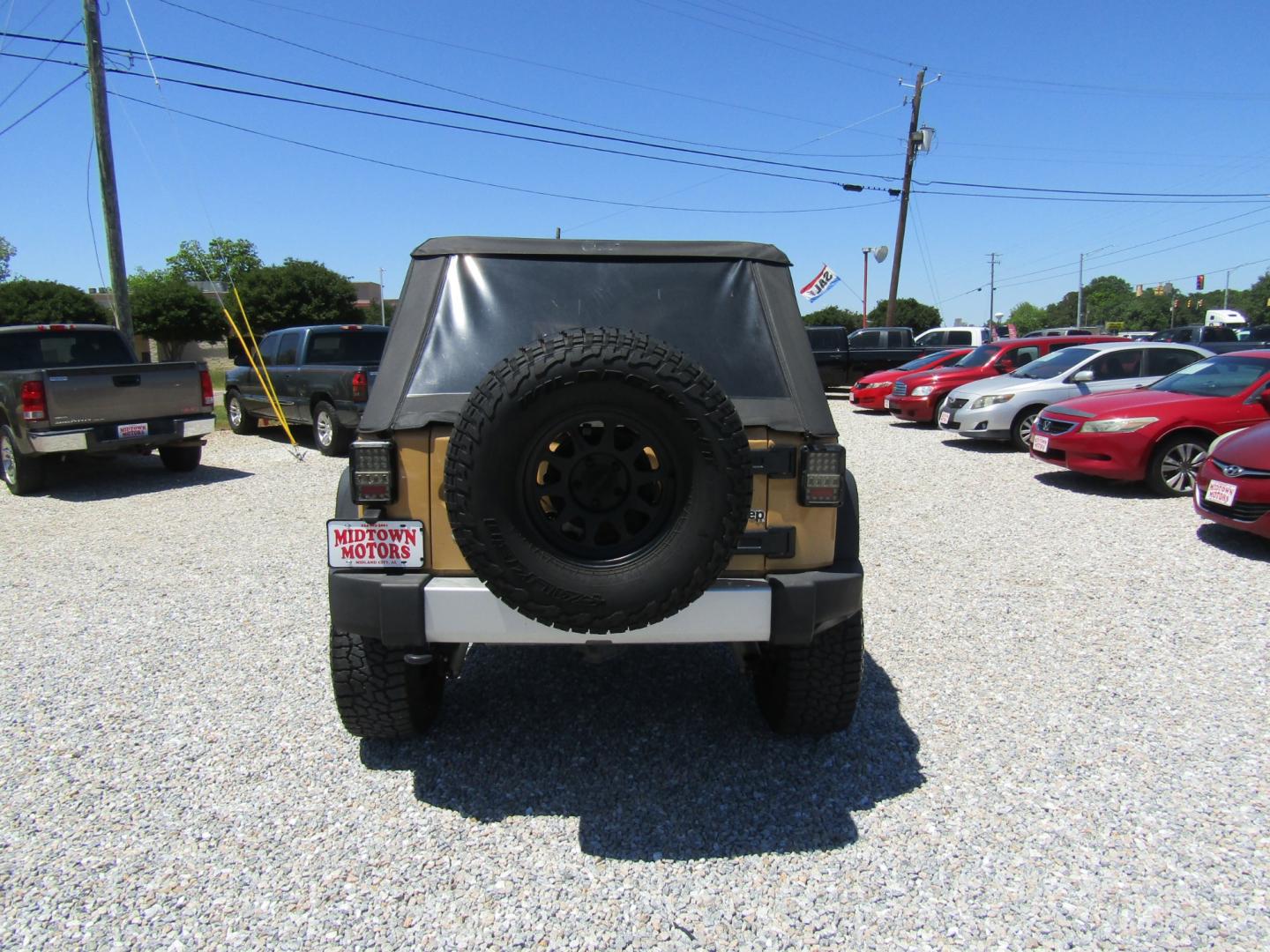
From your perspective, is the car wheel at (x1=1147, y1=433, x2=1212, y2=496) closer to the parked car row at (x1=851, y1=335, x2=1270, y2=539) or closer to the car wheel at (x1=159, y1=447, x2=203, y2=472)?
the parked car row at (x1=851, y1=335, x2=1270, y2=539)

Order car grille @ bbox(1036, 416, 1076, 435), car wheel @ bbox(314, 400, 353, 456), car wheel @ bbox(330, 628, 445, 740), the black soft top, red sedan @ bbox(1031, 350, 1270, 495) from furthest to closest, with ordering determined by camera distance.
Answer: car wheel @ bbox(314, 400, 353, 456) → car grille @ bbox(1036, 416, 1076, 435) → red sedan @ bbox(1031, 350, 1270, 495) → car wheel @ bbox(330, 628, 445, 740) → the black soft top

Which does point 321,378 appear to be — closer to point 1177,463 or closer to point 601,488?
point 601,488

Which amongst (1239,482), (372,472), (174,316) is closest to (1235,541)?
(1239,482)

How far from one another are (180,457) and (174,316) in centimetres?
4332

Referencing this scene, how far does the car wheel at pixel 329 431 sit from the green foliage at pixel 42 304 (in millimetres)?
34641

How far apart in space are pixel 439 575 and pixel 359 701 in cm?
70

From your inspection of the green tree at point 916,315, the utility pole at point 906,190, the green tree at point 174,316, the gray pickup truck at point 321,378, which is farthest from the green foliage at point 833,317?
the gray pickup truck at point 321,378

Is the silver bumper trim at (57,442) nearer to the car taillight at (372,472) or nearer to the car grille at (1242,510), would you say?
the car taillight at (372,472)

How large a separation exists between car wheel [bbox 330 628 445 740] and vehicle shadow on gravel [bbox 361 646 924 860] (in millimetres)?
175

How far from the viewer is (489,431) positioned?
2418mm

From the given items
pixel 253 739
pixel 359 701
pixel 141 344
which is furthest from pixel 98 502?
pixel 141 344

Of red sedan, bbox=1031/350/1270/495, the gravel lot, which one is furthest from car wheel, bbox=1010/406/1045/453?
the gravel lot

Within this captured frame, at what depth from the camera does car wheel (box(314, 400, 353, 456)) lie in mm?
11039

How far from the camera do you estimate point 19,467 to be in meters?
8.86
